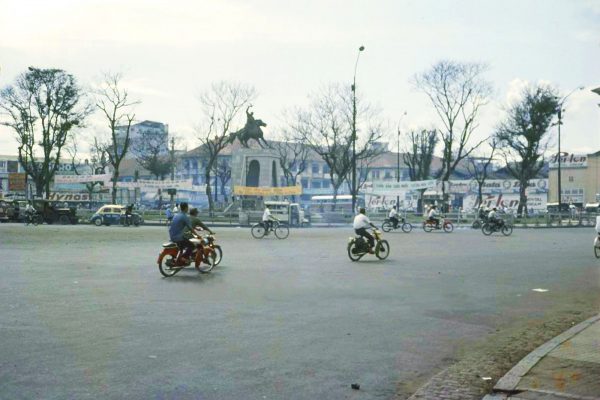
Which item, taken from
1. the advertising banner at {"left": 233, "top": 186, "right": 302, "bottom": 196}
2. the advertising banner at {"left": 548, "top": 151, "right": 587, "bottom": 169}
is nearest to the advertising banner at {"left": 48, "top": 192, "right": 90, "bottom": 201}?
the advertising banner at {"left": 233, "top": 186, "right": 302, "bottom": 196}

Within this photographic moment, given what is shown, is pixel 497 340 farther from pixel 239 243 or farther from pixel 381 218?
pixel 381 218

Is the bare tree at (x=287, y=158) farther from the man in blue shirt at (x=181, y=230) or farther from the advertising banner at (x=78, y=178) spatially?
the man in blue shirt at (x=181, y=230)

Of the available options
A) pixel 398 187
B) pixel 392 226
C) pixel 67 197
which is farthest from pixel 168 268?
pixel 67 197

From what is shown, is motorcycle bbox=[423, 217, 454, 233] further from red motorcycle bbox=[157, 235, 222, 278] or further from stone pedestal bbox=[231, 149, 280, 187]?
red motorcycle bbox=[157, 235, 222, 278]

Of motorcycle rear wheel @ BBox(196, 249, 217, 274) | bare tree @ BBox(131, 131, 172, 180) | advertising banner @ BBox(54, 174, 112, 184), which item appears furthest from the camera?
bare tree @ BBox(131, 131, 172, 180)

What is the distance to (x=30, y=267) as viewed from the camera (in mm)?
15406

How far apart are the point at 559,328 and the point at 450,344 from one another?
1.93 m

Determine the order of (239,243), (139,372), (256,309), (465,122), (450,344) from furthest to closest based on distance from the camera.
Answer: (465,122)
(239,243)
(256,309)
(450,344)
(139,372)

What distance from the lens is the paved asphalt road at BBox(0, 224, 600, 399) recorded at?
5754 millimetres

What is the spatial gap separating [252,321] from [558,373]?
4042 millimetres

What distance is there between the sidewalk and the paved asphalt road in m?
0.85

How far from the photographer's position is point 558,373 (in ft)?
19.3

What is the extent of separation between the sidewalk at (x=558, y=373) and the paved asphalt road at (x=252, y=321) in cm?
85

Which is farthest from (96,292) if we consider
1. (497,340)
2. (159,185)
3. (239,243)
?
(159,185)
